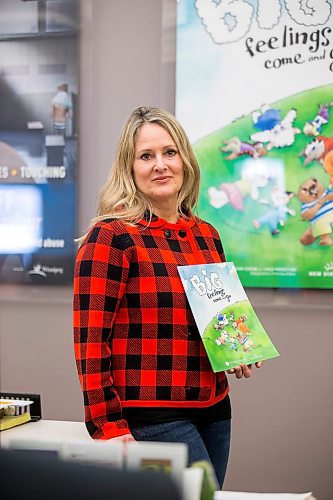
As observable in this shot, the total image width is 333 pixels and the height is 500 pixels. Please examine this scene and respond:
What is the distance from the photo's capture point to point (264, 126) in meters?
3.53

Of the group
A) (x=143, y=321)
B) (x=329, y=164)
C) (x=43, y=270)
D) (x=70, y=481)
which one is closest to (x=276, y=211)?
(x=329, y=164)

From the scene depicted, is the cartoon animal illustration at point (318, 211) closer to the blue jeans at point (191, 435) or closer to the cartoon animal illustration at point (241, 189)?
the cartoon animal illustration at point (241, 189)

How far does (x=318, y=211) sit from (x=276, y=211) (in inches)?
7.6

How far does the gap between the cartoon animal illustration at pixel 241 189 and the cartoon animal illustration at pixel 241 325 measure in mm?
1341

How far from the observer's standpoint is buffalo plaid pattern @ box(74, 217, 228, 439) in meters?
2.05

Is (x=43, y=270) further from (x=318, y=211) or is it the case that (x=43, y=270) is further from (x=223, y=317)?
(x=223, y=317)

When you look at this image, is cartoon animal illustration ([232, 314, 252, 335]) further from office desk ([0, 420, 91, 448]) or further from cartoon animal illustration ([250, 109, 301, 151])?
cartoon animal illustration ([250, 109, 301, 151])

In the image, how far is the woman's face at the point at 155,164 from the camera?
2.23m

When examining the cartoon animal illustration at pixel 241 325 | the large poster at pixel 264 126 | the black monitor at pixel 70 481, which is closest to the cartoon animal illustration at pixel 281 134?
the large poster at pixel 264 126

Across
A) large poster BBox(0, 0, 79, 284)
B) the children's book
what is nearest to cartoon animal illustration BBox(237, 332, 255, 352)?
the children's book

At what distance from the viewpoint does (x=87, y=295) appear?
2.07m

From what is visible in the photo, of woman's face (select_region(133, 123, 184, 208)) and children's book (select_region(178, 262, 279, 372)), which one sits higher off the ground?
woman's face (select_region(133, 123, 184, 208))

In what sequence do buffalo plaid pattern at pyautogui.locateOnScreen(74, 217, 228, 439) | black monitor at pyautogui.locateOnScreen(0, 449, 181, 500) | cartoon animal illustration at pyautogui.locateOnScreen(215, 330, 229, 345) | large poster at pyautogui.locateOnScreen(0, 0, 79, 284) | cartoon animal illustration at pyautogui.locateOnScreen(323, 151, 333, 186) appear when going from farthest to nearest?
large poster at pyautogui.locateOnScreen(0, 0, 79, 284)
cartoon animal illustration at pyautogui.locateOnScreen(323, 151, 333, 186)
cartoon animal illustration at pyautogui.locateOnScreen(215, 330, 229, 345)
buffalo plaid pattern at pyautogui.locateOnScreen(74, 217, 228, 439)
black monitor at pyautogui.locateOnScreen(0, 449, 181, 500)

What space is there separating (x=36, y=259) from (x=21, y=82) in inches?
34.7
